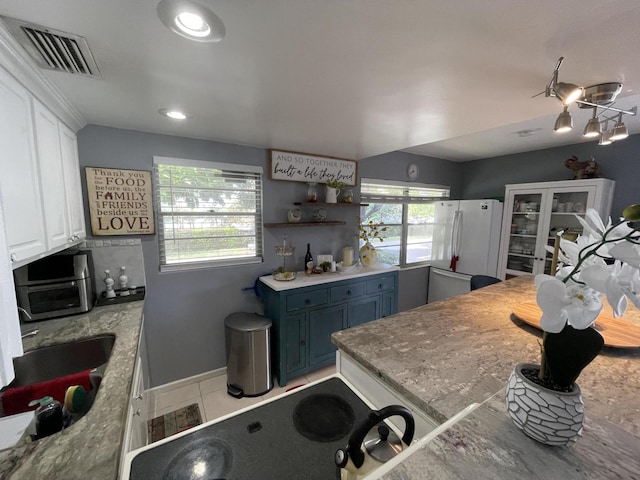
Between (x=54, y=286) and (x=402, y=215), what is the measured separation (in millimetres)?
3648

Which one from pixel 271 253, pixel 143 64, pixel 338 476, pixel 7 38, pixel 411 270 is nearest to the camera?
pixel 338 476

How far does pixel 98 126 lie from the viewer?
1876 mm

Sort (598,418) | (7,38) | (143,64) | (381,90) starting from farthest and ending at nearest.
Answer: (381,90) < (143,64) < (7,38) < (598,418)

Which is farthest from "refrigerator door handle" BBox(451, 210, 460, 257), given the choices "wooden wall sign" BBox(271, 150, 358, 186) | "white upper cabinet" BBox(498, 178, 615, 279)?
"wooden wall sign" BBox(271, 150, 358, 186)

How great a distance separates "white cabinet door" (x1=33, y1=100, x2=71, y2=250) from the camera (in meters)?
1.15

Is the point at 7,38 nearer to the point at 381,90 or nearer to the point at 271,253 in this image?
the point at 381,90

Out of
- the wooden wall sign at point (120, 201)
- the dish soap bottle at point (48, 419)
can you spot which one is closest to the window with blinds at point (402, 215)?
the wooden wall sign at point (120, 201)

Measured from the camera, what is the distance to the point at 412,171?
11.8ft

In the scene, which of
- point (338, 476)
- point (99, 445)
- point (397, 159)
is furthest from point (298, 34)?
point (397, 159)

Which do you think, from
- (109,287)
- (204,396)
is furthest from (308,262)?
(109,287)

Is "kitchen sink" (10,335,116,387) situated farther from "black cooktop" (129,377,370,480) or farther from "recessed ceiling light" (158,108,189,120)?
"recessed ceiling light" (158,108,189,120)

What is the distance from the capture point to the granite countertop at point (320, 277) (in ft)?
7.59

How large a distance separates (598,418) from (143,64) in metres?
2.01

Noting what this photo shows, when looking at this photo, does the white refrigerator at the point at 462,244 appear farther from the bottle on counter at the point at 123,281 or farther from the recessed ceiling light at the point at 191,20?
the bottle on counter at the point at 123,281
